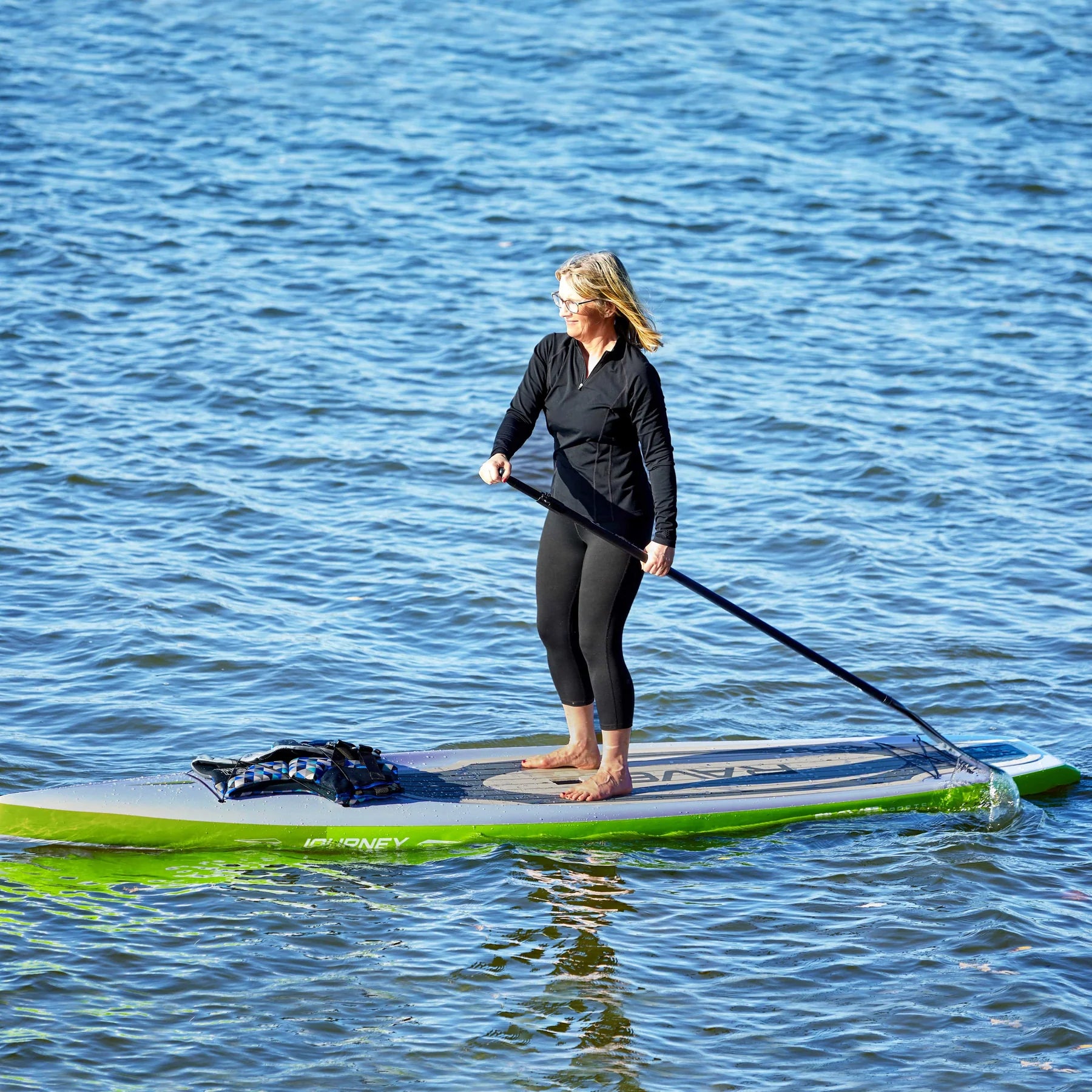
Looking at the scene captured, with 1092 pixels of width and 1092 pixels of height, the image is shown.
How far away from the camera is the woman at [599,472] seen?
17.1ft

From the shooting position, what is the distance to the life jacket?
5527 millimetres

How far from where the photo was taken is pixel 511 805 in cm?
568

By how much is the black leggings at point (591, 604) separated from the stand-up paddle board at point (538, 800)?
0.44m

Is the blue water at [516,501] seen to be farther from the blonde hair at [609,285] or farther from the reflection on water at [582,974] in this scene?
the blonde hair at [609,285]

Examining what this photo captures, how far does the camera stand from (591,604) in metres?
5.49

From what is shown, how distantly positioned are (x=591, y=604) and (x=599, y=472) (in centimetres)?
49

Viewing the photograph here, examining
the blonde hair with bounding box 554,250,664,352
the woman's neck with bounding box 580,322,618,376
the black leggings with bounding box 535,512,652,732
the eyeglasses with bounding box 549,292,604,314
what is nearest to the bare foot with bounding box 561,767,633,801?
the black leggings with bounding box 535,512,652,732

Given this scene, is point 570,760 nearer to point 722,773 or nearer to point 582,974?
point 722,773

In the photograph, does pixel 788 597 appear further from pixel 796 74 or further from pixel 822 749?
pixel 796 74

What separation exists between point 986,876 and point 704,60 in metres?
16.5

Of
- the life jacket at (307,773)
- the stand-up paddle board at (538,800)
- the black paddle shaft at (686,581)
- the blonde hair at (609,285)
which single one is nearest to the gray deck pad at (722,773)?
the stand-up paddle board at (538,800)

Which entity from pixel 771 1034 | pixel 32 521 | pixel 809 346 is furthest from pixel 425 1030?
pixel 809 346

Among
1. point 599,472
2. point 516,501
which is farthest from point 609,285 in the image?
point 516,501

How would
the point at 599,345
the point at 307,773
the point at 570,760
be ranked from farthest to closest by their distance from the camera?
the point at 570,760 → the point at 307,773 → the point at 599,345
